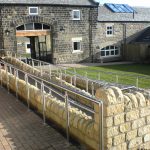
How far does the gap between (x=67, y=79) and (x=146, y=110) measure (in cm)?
1046

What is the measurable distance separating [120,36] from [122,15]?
2.74m

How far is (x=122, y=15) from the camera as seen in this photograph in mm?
34562

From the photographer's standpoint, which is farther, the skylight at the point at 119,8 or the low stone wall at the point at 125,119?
the skylight at the point at 119,8

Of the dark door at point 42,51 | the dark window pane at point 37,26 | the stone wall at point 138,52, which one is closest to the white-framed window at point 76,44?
the dark door at point 42,51

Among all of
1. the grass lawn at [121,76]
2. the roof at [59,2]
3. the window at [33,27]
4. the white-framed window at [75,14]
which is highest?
the roof at [59,2]

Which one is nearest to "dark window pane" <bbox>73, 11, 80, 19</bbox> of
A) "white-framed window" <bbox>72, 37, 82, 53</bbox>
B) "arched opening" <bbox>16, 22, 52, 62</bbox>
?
"white-framed window" <bbox>72, 37, 82, 53</bbox>

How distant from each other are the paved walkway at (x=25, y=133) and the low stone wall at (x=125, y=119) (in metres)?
1.27

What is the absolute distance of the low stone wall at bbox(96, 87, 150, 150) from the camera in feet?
17.8

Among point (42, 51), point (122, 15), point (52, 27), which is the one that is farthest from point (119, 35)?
point (42, 51)

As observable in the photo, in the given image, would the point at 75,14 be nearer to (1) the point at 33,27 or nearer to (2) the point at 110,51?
(1) the point at 33,27

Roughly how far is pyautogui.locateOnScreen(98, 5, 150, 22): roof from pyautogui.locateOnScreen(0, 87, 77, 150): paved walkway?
24.8 metres

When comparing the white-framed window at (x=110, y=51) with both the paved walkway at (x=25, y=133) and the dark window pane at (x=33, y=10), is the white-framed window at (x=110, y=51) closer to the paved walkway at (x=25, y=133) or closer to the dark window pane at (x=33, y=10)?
the dark window pane at (x=33, y=10)

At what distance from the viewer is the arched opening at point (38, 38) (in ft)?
88.6

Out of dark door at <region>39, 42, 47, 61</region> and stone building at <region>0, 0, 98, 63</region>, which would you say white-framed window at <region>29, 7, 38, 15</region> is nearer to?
stone building at <region>0, 0, 98, 63</region>
